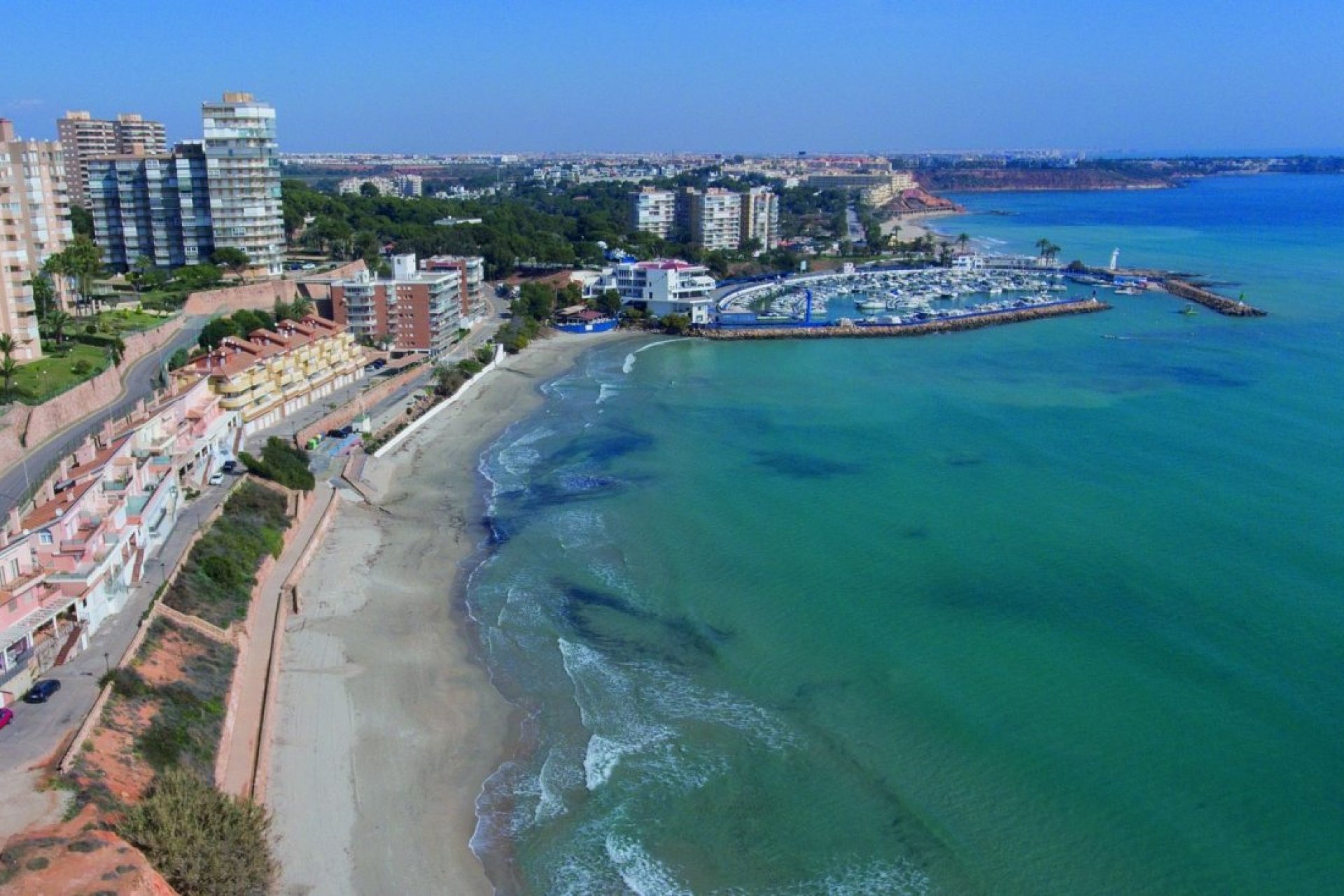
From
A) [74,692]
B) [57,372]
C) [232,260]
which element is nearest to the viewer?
Result: [74,692]

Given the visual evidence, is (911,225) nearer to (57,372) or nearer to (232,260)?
(232,260)

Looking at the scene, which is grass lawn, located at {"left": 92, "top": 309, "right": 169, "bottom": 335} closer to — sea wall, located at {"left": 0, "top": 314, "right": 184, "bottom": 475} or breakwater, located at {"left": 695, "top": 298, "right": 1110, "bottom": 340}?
sea wall, located at {"left": 0, "top": 314, "right": 184, "bottom": 475}

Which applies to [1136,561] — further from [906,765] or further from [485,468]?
[485,468]

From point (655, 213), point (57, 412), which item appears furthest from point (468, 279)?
point (655, 213)

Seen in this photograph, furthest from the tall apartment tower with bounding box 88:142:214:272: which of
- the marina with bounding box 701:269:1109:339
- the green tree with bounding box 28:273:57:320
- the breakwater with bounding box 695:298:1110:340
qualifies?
the marina with bounding box 701:269:1109:339

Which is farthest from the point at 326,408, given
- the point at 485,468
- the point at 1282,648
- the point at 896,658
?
the point at 1282,648
